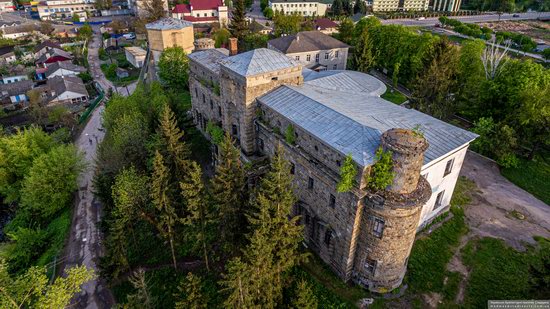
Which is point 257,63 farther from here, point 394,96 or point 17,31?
point 17,31

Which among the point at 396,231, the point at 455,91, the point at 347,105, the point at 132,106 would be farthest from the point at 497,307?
the point at 132,106

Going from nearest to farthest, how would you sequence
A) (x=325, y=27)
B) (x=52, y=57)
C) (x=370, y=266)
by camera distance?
(x=370, y=266) < (x=52, y=57) < (x=325, y=27)

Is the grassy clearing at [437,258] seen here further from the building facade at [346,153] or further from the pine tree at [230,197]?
the pine tree at [230,197]

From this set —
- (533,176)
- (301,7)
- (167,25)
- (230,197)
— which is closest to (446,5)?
(301,7)

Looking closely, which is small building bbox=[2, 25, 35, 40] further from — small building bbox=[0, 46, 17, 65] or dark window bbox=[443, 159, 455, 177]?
dark window bbox=[443, 159, 455, 177]

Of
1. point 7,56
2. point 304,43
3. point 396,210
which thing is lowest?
point 7,56

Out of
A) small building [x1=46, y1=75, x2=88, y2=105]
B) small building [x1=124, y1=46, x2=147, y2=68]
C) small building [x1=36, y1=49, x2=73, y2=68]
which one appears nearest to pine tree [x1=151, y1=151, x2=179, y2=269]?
small building [x1=46, y1=75, x2=88, y2=105]

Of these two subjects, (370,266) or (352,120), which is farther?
(352,120)
